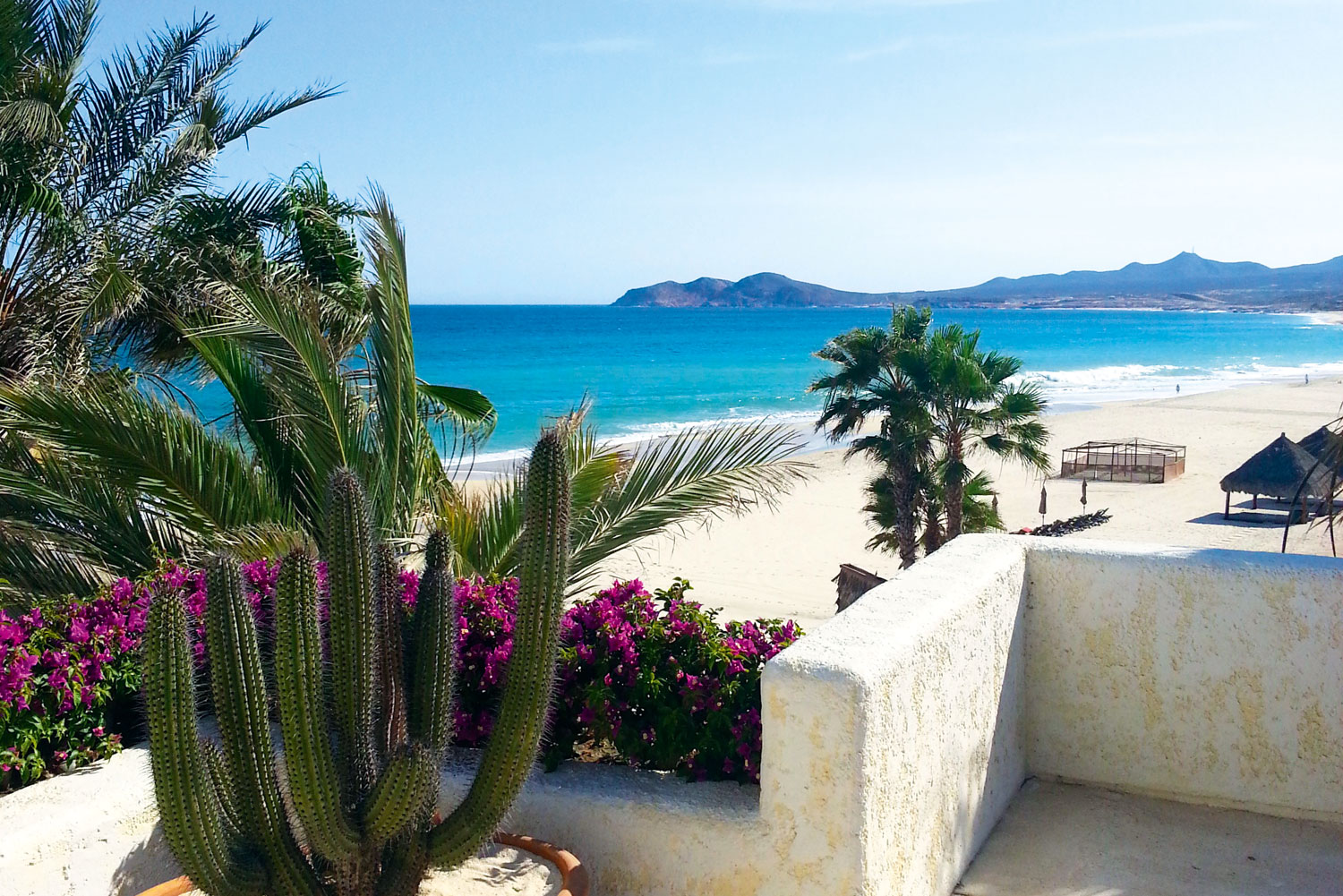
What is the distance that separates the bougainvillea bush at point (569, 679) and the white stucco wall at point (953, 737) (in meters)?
0.11

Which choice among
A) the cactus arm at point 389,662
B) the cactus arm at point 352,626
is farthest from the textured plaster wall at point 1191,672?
the cactus arm at point 352,626

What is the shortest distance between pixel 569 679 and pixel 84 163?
6286 millimetres

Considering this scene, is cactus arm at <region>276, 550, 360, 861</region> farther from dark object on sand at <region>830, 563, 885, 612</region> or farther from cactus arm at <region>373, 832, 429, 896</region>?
dark object on sand at <region>830, 563, 885, 612</region>

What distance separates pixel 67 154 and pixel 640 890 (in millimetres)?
6667

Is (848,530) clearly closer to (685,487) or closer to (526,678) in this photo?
(685,487)

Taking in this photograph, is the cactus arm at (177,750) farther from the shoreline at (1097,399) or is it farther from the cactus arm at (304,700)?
the shoreline at (1097,399)

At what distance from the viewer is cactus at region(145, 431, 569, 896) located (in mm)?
2510

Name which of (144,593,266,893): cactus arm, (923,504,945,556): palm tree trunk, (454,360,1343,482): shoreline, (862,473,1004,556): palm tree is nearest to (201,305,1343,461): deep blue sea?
(454,360,1343,482): shoreline

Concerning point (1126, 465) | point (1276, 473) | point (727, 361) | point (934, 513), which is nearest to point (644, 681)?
point (934, 513)

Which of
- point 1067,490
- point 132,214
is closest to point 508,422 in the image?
point 1067,490

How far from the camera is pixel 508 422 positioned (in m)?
45.1

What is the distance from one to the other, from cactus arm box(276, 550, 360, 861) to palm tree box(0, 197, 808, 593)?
1.93 meters

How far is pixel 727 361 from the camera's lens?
81.0 meters

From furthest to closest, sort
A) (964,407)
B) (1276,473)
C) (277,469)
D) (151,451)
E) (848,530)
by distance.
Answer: (848,530) < (1276,473) < (964,407) < (277,469) < (151,451)
